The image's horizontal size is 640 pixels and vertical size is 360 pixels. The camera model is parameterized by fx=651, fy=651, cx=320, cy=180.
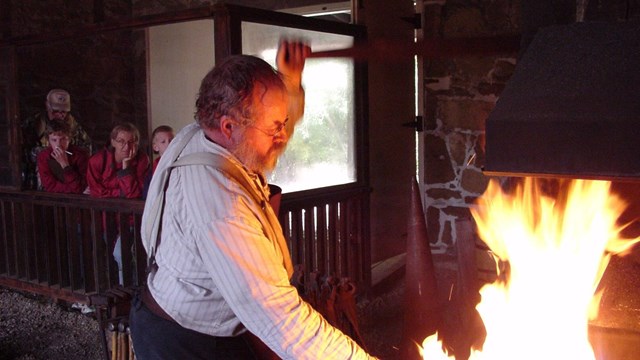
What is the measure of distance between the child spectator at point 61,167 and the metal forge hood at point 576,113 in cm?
376

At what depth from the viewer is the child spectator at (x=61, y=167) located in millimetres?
5188

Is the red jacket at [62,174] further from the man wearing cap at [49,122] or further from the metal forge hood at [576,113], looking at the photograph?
the metal forge hood at [576,113]

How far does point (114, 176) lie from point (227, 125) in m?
3.19

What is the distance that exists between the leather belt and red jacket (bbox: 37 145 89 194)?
3216 mm

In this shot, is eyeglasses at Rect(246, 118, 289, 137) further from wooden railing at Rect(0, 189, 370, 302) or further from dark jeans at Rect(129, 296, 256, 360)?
wooden railing at Rect(0, 189, 370, 302)

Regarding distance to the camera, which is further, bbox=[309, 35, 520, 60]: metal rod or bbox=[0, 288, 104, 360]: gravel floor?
bbox=[0, 288, 104, 360]: gravel floor

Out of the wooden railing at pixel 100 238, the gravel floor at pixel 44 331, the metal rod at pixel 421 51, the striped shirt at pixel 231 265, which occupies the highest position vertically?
the metal rod at pixel 421 51

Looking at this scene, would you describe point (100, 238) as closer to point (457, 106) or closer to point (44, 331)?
point (44, 331)

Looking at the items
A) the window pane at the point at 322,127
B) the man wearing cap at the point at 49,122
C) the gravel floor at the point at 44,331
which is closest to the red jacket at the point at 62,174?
the man wearing cap at the point at 49,122

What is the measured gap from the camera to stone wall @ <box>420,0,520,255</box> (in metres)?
5.54

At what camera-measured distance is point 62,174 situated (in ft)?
17.7

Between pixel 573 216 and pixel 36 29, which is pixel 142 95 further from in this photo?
pixel 573 216

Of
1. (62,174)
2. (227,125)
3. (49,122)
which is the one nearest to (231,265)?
(227,125)

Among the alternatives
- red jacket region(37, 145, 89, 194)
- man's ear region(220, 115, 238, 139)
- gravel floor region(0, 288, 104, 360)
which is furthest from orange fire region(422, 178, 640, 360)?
red jacket region(37, 145, 89, 194)
